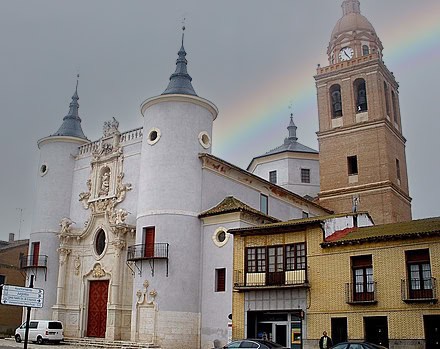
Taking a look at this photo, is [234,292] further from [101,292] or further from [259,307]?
[101,292]

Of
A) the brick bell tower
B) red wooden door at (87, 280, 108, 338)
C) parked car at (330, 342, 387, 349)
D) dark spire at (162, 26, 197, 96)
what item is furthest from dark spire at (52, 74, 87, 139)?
parked car at (330, 342, 387, 349)

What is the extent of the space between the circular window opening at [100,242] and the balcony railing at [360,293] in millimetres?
20135

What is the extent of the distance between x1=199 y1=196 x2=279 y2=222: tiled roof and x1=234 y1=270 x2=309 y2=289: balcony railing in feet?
15.4

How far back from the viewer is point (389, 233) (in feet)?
81.5

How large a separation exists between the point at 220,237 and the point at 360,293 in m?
10.9

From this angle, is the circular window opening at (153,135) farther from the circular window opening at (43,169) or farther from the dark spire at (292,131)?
the dark spire at (292,131)

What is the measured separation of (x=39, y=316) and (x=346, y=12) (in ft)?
134

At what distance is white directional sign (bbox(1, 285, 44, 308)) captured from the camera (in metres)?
17.5

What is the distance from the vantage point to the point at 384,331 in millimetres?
24250

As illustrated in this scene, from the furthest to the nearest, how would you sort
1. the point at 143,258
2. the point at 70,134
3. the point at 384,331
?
1. the point at 70,134
2. the point at 143,258
3. the point at 384,331

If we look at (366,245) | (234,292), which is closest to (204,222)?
(234,292)

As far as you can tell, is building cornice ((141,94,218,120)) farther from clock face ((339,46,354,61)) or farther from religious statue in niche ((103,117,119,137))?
clock face ((339,46,354,61))

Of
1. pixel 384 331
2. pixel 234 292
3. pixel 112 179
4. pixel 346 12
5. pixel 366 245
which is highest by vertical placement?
pixel 346 12

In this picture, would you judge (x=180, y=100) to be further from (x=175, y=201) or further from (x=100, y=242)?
(x=100, y=242)
